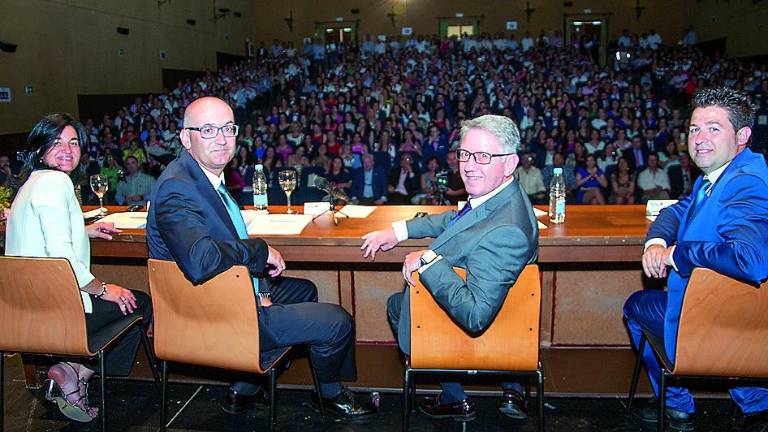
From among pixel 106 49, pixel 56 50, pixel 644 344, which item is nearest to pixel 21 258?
pixel 644 344

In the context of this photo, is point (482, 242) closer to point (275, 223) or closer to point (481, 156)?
point (481, 156)

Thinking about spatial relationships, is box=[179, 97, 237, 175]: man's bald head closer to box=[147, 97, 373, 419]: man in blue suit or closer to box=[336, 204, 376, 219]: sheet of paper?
box=[147, 97, 373, 419]: man in blue suit

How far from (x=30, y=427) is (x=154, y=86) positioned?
14.0 m

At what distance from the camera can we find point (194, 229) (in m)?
1.79

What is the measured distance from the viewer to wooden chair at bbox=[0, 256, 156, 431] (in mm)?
1866

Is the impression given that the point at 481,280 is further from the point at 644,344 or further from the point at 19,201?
the point at 19,201

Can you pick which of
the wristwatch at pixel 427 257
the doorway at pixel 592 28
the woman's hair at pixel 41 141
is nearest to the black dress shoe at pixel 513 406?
the wristwatch at pixel 427 257

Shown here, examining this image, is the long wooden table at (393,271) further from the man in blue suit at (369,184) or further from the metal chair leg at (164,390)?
the man in blue suit at (369,184)

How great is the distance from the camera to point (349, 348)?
226 cm

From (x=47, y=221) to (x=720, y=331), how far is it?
221cm

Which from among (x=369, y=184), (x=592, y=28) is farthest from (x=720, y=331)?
(x=592, y=28)

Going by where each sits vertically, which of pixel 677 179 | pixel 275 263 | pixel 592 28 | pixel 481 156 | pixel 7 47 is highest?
pixel 592 28

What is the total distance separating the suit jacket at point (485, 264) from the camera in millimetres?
1648

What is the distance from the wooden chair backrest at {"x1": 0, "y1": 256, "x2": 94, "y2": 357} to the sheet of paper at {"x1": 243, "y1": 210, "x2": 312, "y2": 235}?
2.26 ft
